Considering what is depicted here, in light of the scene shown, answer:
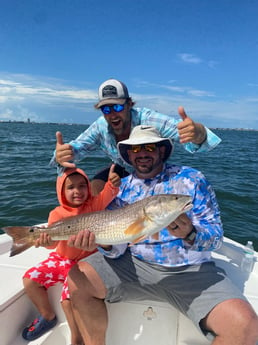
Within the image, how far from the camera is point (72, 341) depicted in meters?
2.89

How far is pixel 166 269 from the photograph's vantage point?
2.77m

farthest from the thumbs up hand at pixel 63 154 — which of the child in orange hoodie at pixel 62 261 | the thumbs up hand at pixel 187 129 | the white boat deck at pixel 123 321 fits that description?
the white boat deck at pixel 123 321

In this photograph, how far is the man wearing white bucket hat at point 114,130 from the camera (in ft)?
10.8

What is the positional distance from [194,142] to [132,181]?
0.85 metres

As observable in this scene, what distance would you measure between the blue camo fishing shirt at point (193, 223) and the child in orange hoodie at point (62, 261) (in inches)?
19.6

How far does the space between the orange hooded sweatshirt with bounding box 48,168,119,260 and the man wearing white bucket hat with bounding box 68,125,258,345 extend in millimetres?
321

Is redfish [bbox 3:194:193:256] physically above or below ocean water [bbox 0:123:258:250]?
above

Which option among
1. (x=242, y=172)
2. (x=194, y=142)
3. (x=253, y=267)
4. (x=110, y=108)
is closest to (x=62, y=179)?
(x=110, y=108)

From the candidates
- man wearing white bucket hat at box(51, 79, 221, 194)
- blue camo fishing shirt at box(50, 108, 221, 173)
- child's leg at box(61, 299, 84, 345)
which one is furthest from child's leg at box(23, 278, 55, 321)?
Result: blue camo fishing shirt at box(50, 108, 221, 173)

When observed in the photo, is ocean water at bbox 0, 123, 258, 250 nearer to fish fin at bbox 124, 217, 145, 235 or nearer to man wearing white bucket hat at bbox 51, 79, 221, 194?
man wearing white bucket hat at bbox 51, 79, 221, 194

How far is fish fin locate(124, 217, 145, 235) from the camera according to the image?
2395 millimetres

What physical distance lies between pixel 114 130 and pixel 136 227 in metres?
2.04

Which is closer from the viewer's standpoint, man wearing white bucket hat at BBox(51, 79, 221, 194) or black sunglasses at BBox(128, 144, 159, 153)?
black sunglasses at BBox(128, 144, 159, 153)

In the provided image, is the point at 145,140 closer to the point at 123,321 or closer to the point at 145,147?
the point at 145,147
